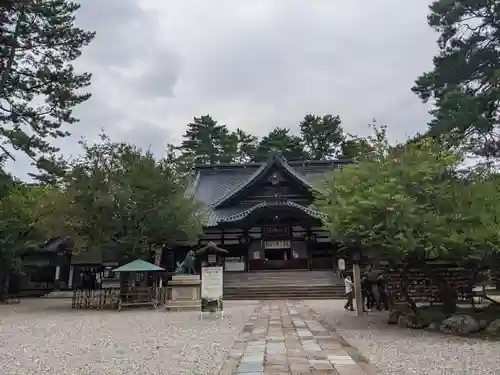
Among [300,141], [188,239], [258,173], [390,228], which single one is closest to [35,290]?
[188,239]

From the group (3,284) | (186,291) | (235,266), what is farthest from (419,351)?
(3,284)

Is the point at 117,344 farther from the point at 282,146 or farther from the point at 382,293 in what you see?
the point at 282,146

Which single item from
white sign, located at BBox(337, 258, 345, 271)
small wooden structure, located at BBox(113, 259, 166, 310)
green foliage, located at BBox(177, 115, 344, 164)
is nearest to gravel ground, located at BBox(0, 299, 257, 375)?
small wooden structure, located at BBox(113, 259, 166, 310)

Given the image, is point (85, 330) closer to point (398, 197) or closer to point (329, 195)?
point (329, 195)

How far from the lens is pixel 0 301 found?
20.5m

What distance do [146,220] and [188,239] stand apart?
9.60 feet

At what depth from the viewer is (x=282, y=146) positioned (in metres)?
52.8

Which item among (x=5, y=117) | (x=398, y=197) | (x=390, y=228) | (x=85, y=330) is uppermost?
(x=5, y=117)

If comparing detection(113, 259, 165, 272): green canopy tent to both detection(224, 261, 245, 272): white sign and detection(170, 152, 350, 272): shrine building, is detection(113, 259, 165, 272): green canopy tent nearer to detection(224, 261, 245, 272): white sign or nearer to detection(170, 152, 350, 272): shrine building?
detection(170, 152, 350, 272): shrine building

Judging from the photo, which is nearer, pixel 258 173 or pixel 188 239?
pixel 188 239

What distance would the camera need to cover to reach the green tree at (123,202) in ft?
52.3

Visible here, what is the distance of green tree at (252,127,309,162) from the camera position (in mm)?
52419

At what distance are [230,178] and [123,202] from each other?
1845 cm

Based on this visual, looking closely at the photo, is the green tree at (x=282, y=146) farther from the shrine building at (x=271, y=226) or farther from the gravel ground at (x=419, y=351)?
the gravel ground at (x=419, y=351)
